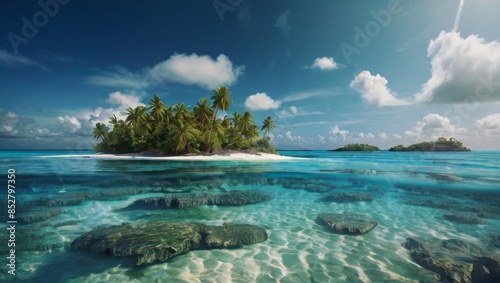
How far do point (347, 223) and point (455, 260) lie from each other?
299cm

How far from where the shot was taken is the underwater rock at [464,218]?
9188 mm

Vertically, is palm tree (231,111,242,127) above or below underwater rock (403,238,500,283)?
above

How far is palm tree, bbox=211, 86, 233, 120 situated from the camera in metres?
46.3

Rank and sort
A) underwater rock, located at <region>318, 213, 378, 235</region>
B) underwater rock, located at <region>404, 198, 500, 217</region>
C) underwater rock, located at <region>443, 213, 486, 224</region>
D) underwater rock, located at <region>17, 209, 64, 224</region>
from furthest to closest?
underwater rock, located at <region>404, 198, 500, 217</region>, underwater rock, located at <region>443, 213, 486, 224</region>, underwater rock, located at <region>17, 209, 64, 224</region>, underwater rock, located at <region>318, 213, 378, 235</region>

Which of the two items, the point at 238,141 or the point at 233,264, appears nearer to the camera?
the point at 233,264

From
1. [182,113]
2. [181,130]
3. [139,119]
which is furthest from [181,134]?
[139,119]

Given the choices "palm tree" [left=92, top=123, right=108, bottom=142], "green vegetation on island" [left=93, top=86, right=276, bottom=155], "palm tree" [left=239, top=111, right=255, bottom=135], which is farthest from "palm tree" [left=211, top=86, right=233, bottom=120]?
"palm tree" [left=92, top=123, right=108, bottom=142]

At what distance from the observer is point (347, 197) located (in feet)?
42.8

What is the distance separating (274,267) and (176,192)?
9.33m

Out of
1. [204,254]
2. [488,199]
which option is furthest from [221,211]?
[488,199]

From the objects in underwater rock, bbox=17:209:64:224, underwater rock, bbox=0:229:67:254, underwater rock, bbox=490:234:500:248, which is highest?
underwater rock, bbox=17:209:64:224

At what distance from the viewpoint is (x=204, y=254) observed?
19.1ft

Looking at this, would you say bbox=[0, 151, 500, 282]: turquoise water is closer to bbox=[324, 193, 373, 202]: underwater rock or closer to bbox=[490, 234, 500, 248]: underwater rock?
bbox=[490, 234, 500, 248]: underwater rock

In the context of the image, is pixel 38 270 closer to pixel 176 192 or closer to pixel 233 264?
pixel 233 264
